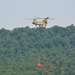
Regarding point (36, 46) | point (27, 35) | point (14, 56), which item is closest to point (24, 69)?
point (14, 56)

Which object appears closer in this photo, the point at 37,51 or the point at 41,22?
the point at 41,22

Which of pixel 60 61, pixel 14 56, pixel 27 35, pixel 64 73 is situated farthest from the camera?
pixel 27 35

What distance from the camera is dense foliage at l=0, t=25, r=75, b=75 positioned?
12812 centimetres

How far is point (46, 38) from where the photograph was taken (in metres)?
161

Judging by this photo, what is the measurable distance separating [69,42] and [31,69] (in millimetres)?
28896

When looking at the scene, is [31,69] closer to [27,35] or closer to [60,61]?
[60,61]

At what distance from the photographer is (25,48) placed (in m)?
148

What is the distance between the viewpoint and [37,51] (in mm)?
149750

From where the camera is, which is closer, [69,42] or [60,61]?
[60,61]

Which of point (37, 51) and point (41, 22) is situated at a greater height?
point (41, 22)

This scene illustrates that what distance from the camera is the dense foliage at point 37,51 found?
5044 inches

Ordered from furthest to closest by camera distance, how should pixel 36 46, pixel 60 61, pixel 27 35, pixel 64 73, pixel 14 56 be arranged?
pixel 27 35 < pixel 36 46 < pixel 14 56 < pixel 60 61 < pixel 64 73

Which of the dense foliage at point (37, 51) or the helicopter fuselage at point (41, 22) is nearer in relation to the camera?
the helicopter fuselage at point (41, 22)

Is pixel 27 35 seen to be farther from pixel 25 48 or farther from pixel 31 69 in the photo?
pixel 31 69
